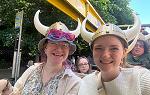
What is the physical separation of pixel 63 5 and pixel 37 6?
462 inches

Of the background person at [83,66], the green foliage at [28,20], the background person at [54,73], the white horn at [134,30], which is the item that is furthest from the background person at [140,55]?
the green foliage at [28,20]

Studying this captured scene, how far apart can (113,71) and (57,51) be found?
1037mm

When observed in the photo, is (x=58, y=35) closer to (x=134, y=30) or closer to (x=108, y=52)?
(x=134, y=30)

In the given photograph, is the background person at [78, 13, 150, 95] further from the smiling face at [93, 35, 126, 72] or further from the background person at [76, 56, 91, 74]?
the background person at [76, 56, 91, 74]

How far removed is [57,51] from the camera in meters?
3.21

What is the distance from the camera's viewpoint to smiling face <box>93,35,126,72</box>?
2266 millimetres

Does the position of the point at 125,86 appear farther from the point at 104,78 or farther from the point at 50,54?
the point at 50,54

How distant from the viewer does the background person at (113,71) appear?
2.22 m

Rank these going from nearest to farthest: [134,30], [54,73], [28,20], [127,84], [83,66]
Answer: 1. [127,84]
2. [134,30]
3. [54,73]
4. [83,66]
5. [28,20]

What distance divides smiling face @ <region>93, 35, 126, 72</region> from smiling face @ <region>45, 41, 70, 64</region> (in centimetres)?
93

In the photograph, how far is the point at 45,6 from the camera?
1788 cm

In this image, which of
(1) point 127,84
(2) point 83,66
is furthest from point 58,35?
(2) point 83,66

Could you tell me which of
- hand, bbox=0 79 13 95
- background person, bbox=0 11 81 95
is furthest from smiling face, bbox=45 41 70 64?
hand, bbox=0 79 13 95

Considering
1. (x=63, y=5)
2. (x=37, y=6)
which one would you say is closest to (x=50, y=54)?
(x=63, y=5)
